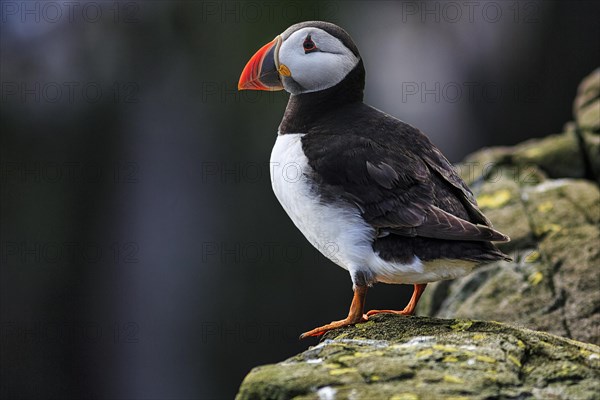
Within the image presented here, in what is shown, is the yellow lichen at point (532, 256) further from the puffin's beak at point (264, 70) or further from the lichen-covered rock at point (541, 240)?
the puffin's beak at point (264, 70)

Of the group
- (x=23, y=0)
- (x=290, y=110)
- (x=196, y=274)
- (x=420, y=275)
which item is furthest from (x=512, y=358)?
(x=23, y=0)

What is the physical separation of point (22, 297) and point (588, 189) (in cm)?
763

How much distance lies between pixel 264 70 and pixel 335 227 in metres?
1.07

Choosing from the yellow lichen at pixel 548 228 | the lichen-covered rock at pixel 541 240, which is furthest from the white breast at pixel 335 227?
the yellow lichen at pixel 548 228

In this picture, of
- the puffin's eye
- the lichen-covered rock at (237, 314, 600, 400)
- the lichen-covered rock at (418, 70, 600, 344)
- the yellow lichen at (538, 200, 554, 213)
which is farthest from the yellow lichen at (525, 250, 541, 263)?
the puffin's eye

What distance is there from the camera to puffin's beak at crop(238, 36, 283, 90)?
4655 millimetres

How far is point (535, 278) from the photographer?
5.57 meters

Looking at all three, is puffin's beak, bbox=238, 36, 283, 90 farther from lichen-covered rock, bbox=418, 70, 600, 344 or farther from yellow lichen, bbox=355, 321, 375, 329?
lichen-covered rock, bbox=418, 70, 600, 344

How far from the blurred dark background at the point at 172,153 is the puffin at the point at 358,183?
5.83 meters

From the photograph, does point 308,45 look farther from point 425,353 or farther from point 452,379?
point 452,379

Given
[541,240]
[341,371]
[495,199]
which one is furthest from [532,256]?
[341,371]

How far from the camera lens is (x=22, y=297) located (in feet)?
36.1

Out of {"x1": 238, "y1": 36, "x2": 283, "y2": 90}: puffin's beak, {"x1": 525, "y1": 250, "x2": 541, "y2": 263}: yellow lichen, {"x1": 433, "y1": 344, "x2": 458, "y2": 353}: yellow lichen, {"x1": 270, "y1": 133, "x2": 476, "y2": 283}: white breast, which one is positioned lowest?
{"x1": 525, "y1": 250, "x2": 541, "y2": 263}: yellow lichen

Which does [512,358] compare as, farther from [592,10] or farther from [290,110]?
[592,10]
